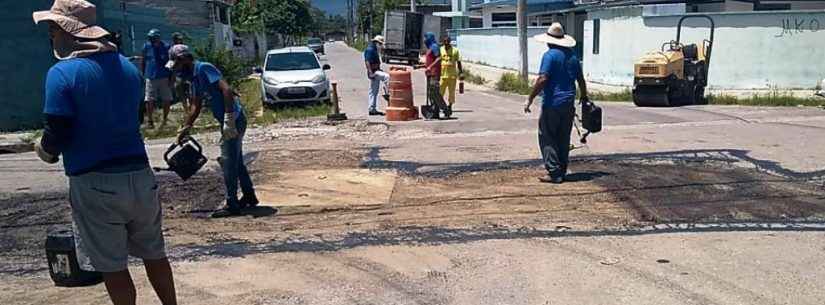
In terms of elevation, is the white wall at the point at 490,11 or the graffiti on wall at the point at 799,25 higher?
the white wall at the point at 490,11

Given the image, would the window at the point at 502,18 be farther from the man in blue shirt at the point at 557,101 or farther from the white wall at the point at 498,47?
the man in blue shirt at the point at 557,101

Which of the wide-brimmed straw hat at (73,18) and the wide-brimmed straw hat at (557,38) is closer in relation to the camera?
the wide-brimmed straw hat at (73,18)

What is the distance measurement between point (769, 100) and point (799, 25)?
3.89 m

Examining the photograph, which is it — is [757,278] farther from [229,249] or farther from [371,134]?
[371,134]

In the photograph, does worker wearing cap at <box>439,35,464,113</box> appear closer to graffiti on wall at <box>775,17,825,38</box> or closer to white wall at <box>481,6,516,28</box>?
graffiti on wall at <box>775,17,825,38</box>

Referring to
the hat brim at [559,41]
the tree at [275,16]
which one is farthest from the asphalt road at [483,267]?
the tree at [275,16]

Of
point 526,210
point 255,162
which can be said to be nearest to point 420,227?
point 526,210

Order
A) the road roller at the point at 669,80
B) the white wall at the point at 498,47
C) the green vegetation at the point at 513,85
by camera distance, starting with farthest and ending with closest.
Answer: the white wall at the point at 498,47
the green vegetation at the point at 513,85
the road roller at the point at 669,80

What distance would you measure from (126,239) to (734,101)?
17.8 m

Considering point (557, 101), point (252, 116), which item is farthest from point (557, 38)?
point (252, 116)

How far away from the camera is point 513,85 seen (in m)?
26.6

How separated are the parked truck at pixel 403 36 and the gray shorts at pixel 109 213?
38.4 metres

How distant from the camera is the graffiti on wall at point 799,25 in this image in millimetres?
21875

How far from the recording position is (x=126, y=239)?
177 inches
